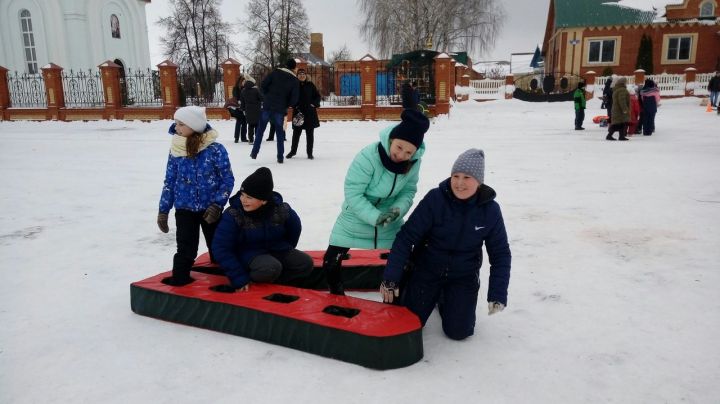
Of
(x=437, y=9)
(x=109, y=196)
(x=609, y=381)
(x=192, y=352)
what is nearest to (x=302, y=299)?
(x=192, y=352)

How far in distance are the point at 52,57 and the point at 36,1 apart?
3032mm

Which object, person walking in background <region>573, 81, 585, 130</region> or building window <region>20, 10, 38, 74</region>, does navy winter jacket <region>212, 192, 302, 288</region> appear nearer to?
person walking in background <region>573, 81, 585, 130</region>

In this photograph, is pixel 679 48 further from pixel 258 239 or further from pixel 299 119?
pixel 258 239

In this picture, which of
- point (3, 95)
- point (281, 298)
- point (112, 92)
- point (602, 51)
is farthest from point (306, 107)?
point (602, 51)

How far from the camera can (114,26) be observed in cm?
2938

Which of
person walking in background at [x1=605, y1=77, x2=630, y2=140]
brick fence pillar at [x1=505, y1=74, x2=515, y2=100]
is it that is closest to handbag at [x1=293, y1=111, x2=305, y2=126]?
person walking in background at [x1=605, y1=77, x2=630, y2=140]

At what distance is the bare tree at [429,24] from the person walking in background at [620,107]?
21.6m

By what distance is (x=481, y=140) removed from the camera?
40.7 ft

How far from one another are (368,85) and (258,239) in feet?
52.4

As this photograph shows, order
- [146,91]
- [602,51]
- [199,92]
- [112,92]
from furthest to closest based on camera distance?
[602,51] < [199,92] < [146,91] < [112,92]

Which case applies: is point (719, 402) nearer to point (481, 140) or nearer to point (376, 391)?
point (376, 391)

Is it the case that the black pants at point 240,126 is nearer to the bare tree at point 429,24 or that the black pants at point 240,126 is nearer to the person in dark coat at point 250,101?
the person in dark coat at point 250,101

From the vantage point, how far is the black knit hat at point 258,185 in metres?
2.92

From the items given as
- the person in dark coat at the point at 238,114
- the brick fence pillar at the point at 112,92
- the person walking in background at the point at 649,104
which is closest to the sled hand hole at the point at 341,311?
the person in dark coat at the point at 238,114
